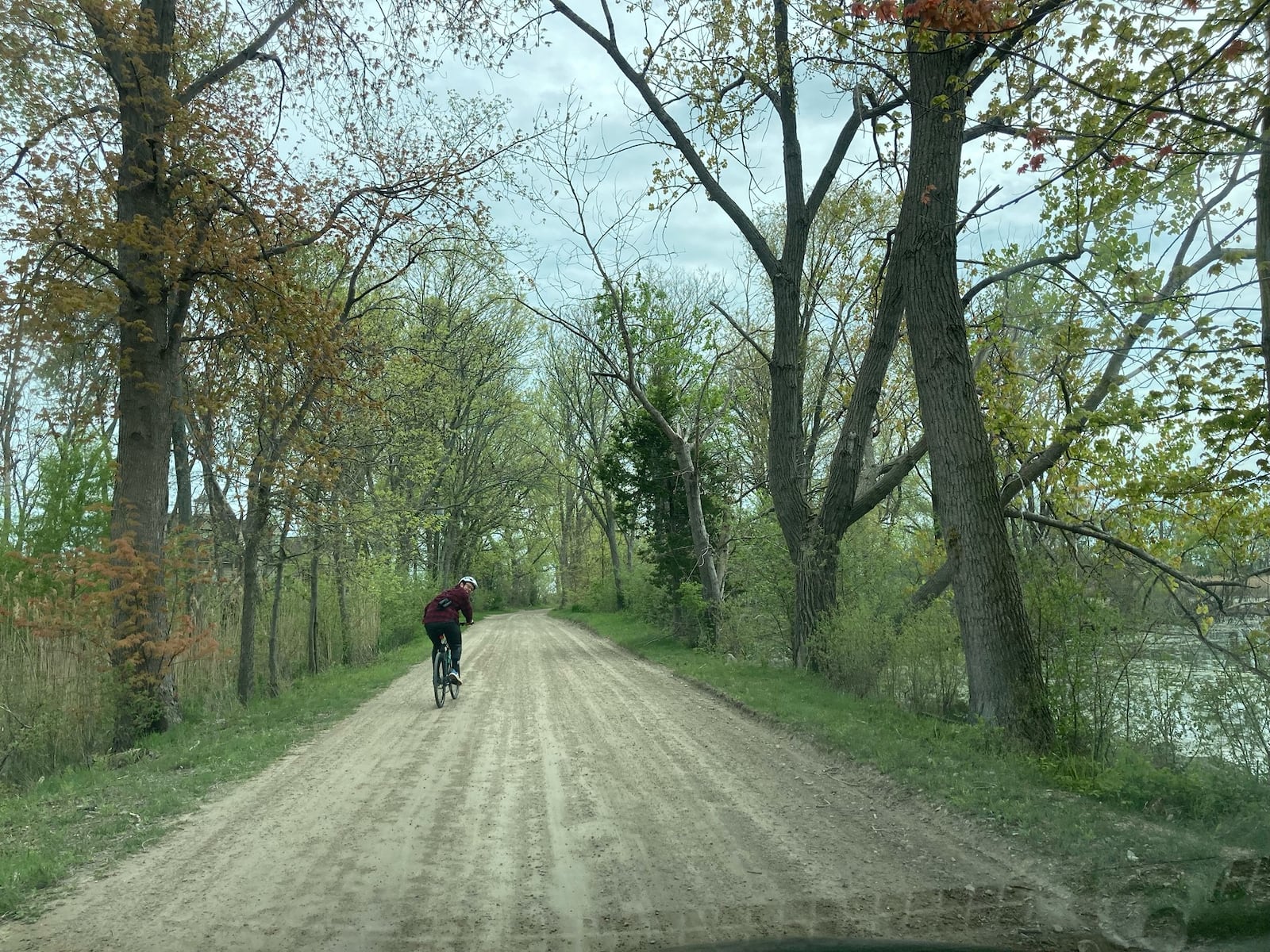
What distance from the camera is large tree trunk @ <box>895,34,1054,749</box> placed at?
8773 mm

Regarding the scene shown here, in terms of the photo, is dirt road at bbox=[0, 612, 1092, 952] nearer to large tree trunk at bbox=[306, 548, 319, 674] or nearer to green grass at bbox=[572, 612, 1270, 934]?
green grass at bbox=[572, 612, 1270, 934]

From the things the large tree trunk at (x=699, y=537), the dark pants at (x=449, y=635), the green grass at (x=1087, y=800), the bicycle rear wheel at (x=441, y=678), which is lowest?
the green grass at (x=1087, y=800)

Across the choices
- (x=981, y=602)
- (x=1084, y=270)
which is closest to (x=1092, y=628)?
(x=981, y=602)

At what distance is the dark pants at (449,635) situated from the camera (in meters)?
14.2

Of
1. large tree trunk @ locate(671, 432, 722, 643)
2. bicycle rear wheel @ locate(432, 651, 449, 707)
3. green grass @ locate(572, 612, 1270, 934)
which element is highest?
large tree trunk @ locate(671, 432, 722, 643)

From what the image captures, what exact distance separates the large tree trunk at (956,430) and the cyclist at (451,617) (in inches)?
314

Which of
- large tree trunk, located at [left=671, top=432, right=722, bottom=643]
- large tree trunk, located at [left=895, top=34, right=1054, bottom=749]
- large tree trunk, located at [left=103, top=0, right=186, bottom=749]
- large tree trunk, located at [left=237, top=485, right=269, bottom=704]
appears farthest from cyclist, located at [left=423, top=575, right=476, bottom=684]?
large tree trunk, located at [left=671, top=432, right=722, bottom=643]

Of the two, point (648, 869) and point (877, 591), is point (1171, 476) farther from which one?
point (648, 869)

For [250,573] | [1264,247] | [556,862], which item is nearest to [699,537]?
[250,573]

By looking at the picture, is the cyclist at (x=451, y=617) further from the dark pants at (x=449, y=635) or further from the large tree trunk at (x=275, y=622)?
the large tree trunk at (x=275, y=622)

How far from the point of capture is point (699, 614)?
23.9 m

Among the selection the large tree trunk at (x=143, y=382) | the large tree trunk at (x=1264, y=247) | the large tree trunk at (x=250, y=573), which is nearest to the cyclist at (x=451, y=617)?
the large tree trunk at (x=250, y=573)

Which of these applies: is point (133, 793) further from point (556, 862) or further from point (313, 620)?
point (313, 620)

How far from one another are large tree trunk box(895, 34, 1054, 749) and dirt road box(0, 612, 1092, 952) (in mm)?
1808
